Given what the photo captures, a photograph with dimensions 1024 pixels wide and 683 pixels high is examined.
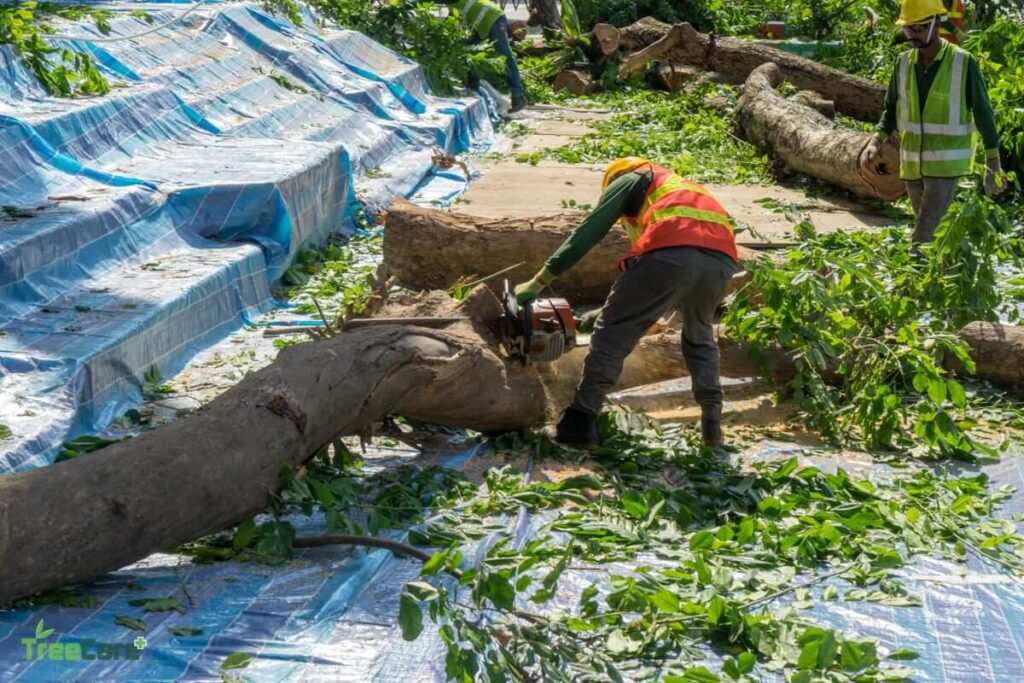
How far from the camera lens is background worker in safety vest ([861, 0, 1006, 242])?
696cm

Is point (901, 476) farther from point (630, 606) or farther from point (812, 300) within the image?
point (630, 606)

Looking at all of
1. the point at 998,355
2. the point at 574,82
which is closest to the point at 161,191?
the point at 998,355

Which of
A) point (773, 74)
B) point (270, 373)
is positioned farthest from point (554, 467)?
point (773, 74)

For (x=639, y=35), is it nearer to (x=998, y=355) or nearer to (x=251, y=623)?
(x=998, y=355)

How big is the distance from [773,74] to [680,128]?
1088 mm

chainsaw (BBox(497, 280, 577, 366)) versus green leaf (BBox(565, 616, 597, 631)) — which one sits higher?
chainsaw (BBox(497, 280, 577, 366))

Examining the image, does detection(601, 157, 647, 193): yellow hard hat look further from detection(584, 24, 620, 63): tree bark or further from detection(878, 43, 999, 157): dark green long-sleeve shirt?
detection(584, 24, 620, 63): tree bark

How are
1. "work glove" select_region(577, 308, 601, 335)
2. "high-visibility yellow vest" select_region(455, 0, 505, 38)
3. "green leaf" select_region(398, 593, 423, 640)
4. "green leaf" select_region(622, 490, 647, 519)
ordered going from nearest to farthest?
"green leaf" select_region(398, 593, 423, 640) → "green leaf" select_region(622, 490, 647, 519) → "work glove" select_region(577, 308, 601, 335) → "high-visibility yellow vest" select_region(455, 0, 505, 38)

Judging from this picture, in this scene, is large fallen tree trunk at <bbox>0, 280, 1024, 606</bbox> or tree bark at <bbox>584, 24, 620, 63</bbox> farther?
tree bark at <bbox>584, 24, 620, 63</bbox>

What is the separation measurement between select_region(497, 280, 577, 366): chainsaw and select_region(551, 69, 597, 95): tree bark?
11.1 metres

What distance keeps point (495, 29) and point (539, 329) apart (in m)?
10.5

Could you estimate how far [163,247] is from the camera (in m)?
6.84

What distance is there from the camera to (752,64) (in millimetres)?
14516

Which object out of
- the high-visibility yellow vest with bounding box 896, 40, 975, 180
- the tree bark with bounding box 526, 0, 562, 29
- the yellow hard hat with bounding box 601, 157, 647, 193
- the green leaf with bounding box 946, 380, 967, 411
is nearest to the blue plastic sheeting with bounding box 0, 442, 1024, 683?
the green leaf with bounding box 946, 380, 967, 411
